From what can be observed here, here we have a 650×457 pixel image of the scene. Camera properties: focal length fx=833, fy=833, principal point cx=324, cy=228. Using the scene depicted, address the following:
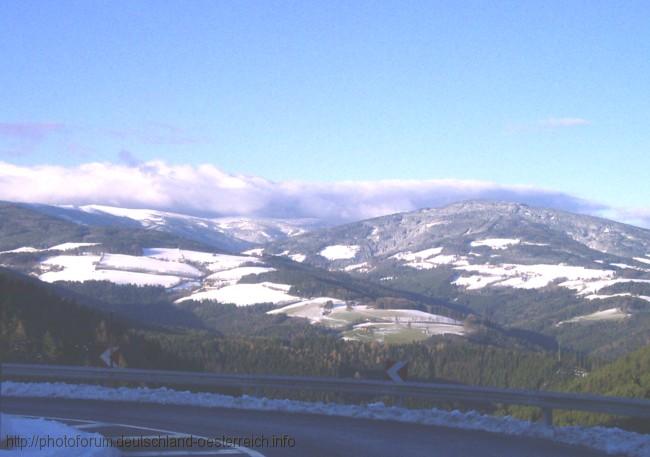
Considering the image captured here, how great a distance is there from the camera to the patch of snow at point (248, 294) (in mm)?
103875

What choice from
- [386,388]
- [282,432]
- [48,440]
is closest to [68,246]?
[386,388]

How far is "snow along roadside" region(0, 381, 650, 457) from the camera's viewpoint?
41.3 feet

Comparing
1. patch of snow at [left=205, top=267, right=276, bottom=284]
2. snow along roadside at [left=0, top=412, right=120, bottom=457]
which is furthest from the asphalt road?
patch of snow at [left=205, top=267, right=276, bottom=284]

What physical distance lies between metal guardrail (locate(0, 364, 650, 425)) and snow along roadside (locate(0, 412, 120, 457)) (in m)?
6.60

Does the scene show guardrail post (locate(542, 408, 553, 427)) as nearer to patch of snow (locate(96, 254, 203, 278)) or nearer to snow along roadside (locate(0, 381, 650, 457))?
snow along roadside (locate(0, 381, 650, 457))

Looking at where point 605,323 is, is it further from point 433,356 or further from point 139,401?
point 139,401

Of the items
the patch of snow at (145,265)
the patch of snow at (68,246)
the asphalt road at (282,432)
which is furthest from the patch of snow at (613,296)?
the asphalt road at (282,432)

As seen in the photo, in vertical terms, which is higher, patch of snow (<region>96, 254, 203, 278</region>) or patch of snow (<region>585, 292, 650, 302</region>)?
patch of snow (<region>585, 292, 650, 302</region>)

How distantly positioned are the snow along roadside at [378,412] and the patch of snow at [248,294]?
272ft

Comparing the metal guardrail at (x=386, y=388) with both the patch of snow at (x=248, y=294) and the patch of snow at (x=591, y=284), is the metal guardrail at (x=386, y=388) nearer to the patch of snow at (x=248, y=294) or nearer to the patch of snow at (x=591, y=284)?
the patch of snow at (x=248, y=294)

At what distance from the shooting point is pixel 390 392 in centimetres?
1620

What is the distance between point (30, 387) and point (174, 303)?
8166cm

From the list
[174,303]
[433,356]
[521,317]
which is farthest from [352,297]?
[433,356]

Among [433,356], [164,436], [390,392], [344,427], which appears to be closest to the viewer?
[164,436]
